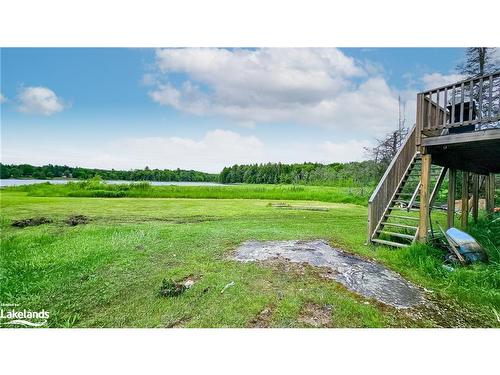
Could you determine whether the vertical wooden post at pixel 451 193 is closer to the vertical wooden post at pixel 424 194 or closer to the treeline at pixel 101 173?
the vertical wooden post at pixel 424 194

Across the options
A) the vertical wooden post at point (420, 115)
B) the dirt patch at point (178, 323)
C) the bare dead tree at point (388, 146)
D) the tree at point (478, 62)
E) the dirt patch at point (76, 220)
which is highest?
the tree at point (478, 62)

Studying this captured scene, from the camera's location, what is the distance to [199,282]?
4.02 meters

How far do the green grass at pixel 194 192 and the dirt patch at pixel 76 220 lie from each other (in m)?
2.05

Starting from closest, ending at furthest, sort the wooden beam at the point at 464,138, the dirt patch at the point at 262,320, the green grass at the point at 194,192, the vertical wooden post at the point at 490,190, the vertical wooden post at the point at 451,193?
the dirt patch at the point at 262,320 → the wooden beam at the point at 464,138 → the vertical wooden post at the point at 451,193 → the vertical wooden post at the point at 490,190 → the green grass at the point at 194,192

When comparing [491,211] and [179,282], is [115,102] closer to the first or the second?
[179,282]

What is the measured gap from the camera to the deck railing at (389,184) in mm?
5875

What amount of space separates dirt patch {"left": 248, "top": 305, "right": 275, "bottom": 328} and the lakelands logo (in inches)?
92.3

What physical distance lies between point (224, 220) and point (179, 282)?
5.34 metres

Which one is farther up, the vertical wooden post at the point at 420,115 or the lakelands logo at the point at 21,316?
the vertical wooden post at the point at 420,115

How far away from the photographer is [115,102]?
262 inches

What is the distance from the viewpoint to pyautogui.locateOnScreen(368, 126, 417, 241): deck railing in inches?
231

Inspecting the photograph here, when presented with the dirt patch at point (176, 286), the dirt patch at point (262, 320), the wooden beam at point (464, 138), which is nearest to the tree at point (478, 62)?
the wooden beam at point (464, 138)

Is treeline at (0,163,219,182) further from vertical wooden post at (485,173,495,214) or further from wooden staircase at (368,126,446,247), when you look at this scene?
vertical wooden post at (485,173,495,214)
